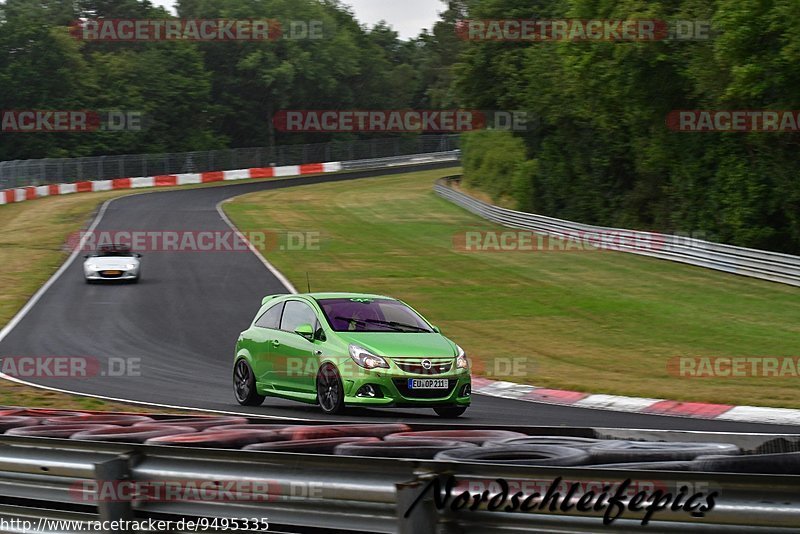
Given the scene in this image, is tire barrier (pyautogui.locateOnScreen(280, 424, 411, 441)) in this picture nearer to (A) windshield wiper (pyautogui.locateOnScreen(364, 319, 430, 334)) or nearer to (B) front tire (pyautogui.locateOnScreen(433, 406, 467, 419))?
(B) front tire (pyautogui.locateOnScreen(433, 406, 467, 419))

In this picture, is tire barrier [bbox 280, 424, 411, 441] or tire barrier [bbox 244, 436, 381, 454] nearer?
tire barrier [bbox 244, 436, 381, 454]

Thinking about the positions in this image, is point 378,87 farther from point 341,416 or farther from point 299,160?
point 341,416

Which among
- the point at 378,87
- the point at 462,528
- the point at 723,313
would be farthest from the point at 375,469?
the point at 378,87

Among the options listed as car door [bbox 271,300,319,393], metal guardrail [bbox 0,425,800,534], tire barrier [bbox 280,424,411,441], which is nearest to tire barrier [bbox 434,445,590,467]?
metal guardrail [bbox 0,425,800,534]

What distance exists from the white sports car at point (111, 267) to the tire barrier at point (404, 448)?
2719 centimetres

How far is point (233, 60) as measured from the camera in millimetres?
100625

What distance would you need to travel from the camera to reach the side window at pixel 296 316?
1377 centimetres

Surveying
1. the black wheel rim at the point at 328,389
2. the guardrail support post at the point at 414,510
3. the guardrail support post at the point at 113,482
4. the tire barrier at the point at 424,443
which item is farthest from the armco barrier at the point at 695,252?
the guardrail support post at the point at 414,510

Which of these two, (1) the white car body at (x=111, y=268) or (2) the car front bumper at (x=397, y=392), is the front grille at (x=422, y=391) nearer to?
(2) the car front bumper at (x=397, y=392)

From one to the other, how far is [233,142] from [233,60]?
300 inches

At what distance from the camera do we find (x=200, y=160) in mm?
81625

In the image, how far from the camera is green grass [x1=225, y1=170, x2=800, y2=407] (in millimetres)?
17234

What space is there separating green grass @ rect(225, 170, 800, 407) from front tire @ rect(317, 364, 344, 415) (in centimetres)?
434

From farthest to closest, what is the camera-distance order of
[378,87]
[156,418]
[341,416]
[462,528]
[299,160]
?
[378,87], [299,160], [341,416], [156,418], [462,528]
